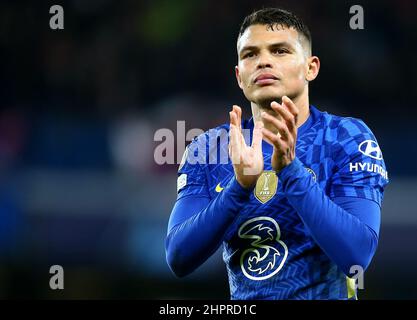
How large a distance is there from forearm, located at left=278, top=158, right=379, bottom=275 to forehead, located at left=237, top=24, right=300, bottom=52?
67cm

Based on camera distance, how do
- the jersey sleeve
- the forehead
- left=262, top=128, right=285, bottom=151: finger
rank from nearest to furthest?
1. left=262, top=128, right=285, bottom=151: finger
2. the jersey sleeve
3. the forehead

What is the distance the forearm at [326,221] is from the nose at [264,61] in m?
0.53

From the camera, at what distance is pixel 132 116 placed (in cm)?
809

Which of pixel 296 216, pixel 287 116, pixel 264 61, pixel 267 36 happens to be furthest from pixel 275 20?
pixel 296 216

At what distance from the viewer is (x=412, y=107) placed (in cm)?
819

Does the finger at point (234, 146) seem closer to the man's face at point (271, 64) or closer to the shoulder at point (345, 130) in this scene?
the man's face at point (271, 64)

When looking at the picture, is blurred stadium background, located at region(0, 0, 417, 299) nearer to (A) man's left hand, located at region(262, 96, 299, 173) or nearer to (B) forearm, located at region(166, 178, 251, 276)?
(B) forearm, located at region(166, 178, 251, 276)

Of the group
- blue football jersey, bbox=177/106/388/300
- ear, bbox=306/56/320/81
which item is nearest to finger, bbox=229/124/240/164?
blue football jersey, bbox=177/106/388/300

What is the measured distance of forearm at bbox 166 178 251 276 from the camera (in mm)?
3078

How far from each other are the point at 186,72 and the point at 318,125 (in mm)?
5013

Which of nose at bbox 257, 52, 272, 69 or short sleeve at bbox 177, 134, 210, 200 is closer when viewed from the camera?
nose at bbox 257, 52, 272, 69

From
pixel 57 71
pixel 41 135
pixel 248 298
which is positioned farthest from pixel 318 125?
pixel 57 71

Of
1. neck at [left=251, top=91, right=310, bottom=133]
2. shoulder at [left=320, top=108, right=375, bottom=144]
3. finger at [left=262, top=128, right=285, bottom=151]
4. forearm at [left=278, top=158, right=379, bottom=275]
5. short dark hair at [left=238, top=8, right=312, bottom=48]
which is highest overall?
short dark hair at [left=238, top=8, right=312, bottom=48]

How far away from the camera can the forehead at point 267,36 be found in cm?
343
